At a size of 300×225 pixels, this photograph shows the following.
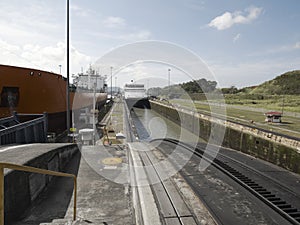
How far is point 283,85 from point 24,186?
84115 millimetres

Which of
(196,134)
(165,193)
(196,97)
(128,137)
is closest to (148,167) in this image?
(165,193)

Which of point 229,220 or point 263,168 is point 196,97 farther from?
point 229,220

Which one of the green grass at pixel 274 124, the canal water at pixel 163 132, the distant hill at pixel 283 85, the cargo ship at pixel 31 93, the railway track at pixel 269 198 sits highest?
the distant hill at pixel 283 85

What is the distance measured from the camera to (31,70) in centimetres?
1513

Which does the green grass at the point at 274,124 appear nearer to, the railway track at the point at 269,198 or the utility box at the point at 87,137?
the railway track at the point at 269,198

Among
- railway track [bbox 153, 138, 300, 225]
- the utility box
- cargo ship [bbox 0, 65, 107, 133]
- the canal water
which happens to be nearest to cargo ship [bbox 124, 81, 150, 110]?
the canal water

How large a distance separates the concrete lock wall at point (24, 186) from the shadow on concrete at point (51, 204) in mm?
132

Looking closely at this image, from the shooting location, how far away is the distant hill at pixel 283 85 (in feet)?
224

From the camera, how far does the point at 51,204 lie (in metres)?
5.02

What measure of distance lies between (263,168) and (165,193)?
6.95m

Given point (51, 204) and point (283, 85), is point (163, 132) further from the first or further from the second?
point (283, 85)

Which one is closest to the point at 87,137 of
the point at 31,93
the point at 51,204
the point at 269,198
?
the point at 31,93

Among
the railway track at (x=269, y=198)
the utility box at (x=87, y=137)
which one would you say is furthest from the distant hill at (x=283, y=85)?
the railway track at (x=269, y=198)

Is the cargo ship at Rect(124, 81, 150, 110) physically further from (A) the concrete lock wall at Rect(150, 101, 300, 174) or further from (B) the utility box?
(B) the utility box
